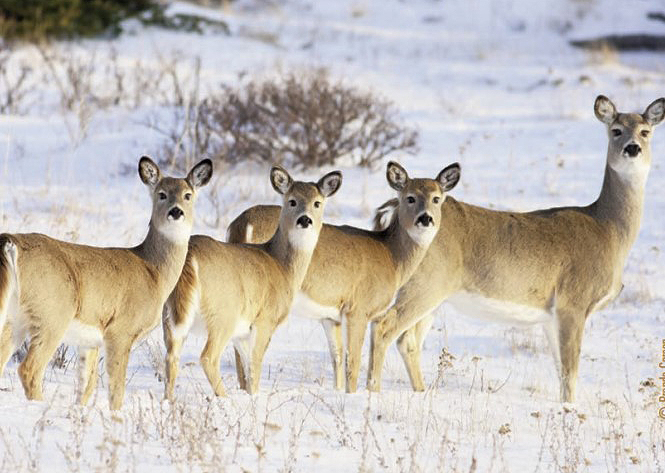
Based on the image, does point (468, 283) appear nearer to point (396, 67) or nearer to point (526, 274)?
point (526, 274)

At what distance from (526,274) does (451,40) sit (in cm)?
2206

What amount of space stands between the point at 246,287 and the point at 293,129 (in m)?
9.26

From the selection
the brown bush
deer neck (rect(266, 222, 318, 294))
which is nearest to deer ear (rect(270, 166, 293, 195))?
deer neck (rect(266, 222, 318, 294))

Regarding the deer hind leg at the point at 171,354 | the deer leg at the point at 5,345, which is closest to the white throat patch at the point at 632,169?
the deer hind leg at the point at 171,354

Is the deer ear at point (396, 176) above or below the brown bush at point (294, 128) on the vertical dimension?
below

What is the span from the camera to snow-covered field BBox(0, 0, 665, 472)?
7.32 metres

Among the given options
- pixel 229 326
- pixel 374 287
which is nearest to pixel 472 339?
pixel 374 287

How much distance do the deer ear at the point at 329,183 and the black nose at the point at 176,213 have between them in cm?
163

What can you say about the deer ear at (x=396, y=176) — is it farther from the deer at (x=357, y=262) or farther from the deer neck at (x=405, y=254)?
the deer neck at (x=405, y=254)

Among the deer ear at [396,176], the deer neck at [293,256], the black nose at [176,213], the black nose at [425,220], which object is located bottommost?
the deer neck at [293,256]

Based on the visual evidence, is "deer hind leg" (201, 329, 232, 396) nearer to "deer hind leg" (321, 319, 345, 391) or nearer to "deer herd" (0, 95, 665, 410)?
"deer herd" (0, 95, 665, 410)

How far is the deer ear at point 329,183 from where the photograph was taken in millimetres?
10234

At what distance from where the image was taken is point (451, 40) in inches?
→ 1270

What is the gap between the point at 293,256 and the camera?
10008mm
